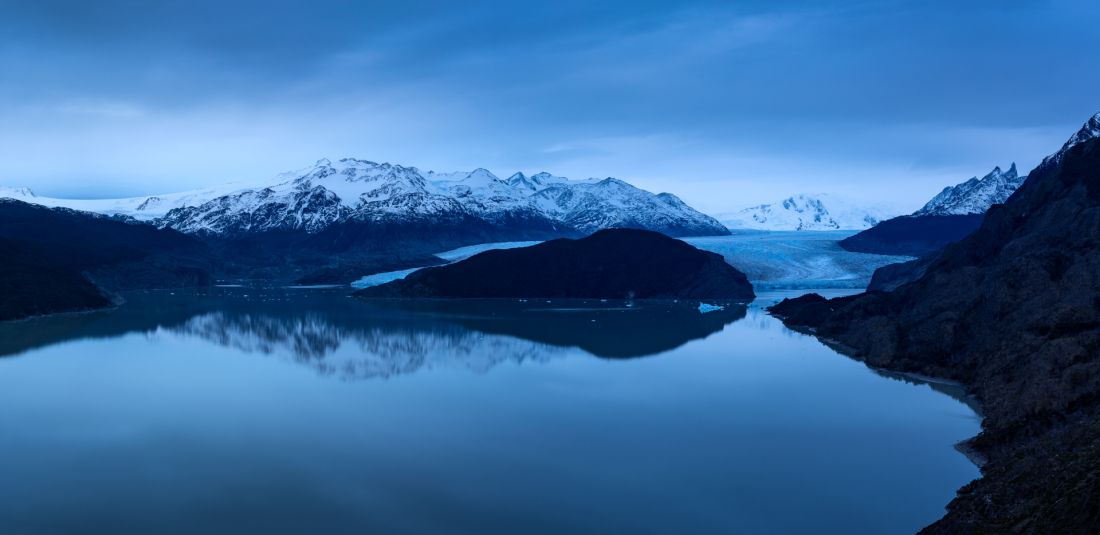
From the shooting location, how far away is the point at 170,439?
21.3 metres

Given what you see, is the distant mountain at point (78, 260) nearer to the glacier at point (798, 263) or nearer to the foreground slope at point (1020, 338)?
the foreground slope at point (1020, 338)

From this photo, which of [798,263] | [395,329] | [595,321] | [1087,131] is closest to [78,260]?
[395,329]

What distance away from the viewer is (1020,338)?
89.6 feet

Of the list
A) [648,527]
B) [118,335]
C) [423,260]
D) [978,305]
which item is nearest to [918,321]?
[978,305]

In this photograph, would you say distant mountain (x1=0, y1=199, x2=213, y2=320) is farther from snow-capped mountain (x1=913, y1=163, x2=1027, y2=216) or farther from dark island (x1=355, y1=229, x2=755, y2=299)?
snow-capped mountain (x1=913, y1=163, x2=1027, y2=216)

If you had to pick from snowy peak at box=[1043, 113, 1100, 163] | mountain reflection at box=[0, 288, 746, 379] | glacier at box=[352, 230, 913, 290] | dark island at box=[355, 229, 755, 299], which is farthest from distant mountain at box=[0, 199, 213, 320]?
snowy peak at box=[1043, 113, 1100, 163]

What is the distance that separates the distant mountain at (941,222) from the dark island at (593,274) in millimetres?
31719

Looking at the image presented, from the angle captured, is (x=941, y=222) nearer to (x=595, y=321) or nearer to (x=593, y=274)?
(x=593, y=274)

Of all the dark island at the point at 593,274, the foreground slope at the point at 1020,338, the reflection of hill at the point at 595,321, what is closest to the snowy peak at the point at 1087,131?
the foreground slope at the point at 1020,338

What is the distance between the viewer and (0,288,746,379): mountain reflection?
131 feet

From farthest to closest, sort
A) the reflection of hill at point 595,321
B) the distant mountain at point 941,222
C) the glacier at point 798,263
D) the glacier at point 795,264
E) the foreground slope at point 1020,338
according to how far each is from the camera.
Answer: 1. the distant mountain at point 941,222
2. the glacier at point 795,264
3. the glacier at point 798,263
4. the reflection of hill at point 595,321
5. the foreground slope at point 1020,338

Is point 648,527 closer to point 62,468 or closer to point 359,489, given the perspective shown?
point 359,489

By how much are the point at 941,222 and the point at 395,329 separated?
107061 millimetres

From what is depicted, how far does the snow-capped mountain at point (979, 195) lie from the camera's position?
13788 cm
